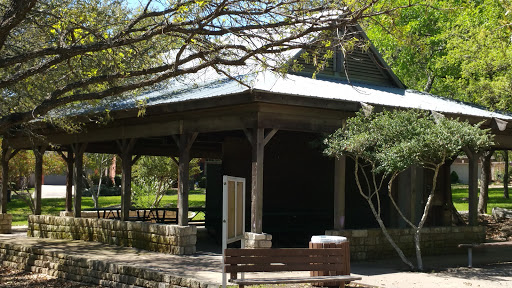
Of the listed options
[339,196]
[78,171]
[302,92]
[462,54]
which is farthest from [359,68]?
[78,171]

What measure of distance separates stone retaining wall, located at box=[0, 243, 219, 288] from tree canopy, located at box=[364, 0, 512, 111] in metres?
6.92

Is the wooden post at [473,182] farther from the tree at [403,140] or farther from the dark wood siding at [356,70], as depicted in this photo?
the dark wood siding at [356,70]

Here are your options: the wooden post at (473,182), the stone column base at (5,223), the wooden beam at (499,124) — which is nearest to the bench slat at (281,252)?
the wooden beam at (499,124)

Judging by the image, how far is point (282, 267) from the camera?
8562mm

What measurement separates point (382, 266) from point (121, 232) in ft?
20.9

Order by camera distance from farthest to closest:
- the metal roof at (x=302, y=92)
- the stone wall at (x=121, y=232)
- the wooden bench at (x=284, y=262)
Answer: the stone wall at (x=121, y=232) < the metal roof at (x=302, y=92) < the wooden bench at (x=284, y=262)

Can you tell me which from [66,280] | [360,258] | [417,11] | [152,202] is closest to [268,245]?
[360,258]

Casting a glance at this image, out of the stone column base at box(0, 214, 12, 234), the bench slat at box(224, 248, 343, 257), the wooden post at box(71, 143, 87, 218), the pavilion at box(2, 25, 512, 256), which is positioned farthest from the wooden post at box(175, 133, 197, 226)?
the stone column base at box(0, 214, 12, 234)

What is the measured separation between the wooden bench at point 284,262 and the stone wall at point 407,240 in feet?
10.5

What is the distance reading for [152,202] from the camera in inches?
1024

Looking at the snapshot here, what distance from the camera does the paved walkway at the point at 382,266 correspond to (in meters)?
10.2

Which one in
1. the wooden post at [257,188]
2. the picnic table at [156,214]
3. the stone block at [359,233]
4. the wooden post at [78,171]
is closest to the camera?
the wooden post at [257,188]

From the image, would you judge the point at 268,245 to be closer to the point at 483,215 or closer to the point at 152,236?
the point at 152,236

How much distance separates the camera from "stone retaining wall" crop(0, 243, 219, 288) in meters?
10.4
